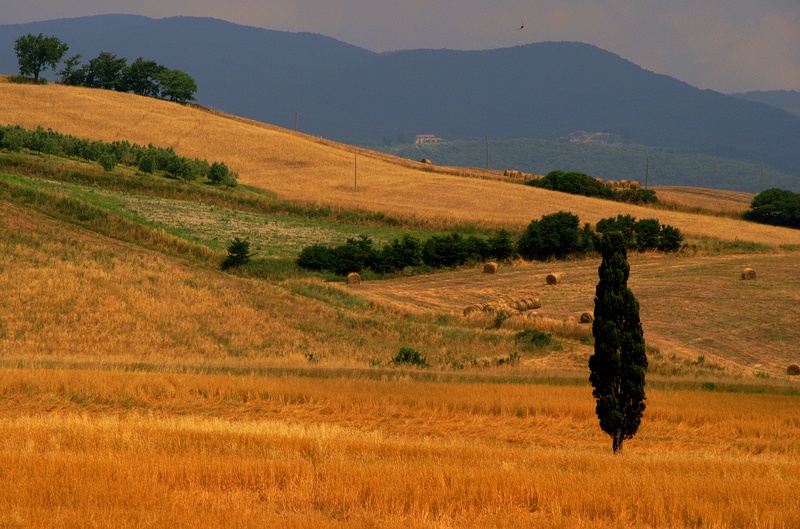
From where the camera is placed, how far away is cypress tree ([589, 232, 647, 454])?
912 inches

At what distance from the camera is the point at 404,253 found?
223ft

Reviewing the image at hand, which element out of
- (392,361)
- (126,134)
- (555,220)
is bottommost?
(392,361)

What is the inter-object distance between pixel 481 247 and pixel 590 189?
139 ft

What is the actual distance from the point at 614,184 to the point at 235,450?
104443 millimetres

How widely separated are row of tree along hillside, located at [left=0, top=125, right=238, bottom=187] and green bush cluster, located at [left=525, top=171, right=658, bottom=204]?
1512 inches

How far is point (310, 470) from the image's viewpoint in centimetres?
1669

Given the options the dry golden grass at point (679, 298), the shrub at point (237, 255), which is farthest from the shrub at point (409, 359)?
the shrub at point (237, 255)

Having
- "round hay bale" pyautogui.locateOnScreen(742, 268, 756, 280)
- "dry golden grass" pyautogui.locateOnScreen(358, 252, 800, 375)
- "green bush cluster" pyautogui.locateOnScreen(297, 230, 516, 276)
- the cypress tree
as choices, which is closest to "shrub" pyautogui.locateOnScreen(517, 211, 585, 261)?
"green bush cluster" pyautogui.locateOnScreen(297, 230, 516, 276)

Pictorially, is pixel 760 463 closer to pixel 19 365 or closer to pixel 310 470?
pixel 310 470

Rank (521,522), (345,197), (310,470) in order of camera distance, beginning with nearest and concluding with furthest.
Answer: (521,522) → (310,470) → (345,197)

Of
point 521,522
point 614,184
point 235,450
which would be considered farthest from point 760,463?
point 614,184

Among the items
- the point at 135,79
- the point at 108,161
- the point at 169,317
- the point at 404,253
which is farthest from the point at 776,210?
the point at 135,79

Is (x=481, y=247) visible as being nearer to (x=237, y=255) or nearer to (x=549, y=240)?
(x=549, y=240)

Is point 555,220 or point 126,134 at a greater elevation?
point 126,134
